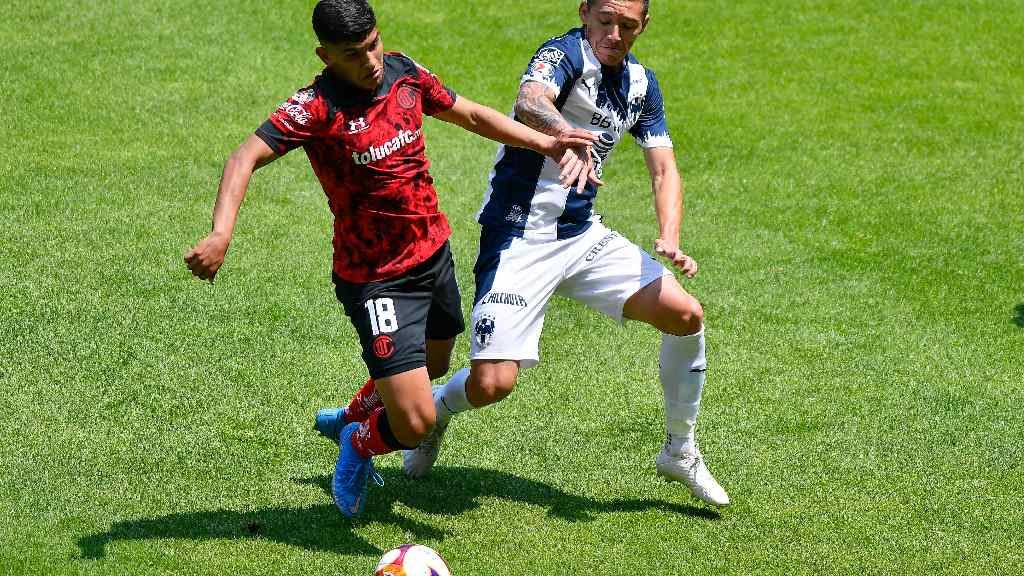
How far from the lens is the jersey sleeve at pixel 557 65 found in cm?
606

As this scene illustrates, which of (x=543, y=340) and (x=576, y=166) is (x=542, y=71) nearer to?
(x=576, y=166)

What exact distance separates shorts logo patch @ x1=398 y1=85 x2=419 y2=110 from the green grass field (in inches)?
80.7

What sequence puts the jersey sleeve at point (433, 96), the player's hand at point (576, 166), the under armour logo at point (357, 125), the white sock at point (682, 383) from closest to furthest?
the under armour logo at point (357, 125) → the player's hand at point (576, 166) → the jersey sleeve at point (433, 96) → the white sock at point (682, 383)

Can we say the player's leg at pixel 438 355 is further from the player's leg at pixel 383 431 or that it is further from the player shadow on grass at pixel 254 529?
the player shadow on grass at pixel 254 529

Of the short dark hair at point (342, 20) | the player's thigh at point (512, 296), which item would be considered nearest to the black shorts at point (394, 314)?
the player's thigh at point (512, 296)

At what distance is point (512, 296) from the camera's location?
6219 millimetres

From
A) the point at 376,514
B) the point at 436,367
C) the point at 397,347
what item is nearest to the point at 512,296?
the point at 436,367

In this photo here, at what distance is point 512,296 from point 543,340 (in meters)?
2.25

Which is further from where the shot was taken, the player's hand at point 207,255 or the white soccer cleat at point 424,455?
the white soccer cleat at point 424,455

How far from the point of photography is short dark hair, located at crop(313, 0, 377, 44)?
5.24m

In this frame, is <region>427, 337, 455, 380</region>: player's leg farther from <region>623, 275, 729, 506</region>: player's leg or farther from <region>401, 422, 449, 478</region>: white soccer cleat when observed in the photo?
<region>623, 275, 729, 506</region>: player's leg

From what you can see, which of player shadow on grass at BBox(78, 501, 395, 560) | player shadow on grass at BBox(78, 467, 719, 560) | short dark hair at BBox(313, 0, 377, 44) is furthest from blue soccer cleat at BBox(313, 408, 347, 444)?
short dark hair at BBox(313, 0, 377, 44)

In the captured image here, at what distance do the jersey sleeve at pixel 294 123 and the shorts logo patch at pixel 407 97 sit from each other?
0.42 meters

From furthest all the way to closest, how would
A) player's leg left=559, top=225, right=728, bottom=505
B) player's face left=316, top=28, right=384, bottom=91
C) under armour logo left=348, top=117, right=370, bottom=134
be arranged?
player's leg left=559, top=225, right=728, bottom=505
under armour logo left=348, top=117, right=370, bottom=134
player's face left=316, top=28, right=384, bottom=91
